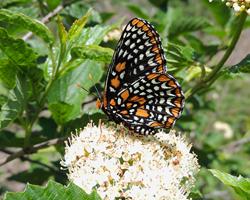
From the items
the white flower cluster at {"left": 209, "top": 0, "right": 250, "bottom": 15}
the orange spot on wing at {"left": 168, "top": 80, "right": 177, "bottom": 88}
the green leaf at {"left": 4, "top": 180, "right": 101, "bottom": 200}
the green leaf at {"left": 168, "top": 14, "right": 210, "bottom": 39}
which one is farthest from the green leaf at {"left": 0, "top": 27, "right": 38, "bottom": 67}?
the green leaf at {"left": 168, "top": 14, "right": 210, "bottom": 39}

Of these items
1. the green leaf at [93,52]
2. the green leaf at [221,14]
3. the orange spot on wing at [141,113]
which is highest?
the green leaf at [221,14]

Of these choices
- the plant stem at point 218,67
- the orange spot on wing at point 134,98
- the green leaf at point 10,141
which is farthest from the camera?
the green leaf at point 10,141

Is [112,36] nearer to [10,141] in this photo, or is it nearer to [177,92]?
[177,92]

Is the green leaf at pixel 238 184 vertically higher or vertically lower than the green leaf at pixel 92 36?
lower

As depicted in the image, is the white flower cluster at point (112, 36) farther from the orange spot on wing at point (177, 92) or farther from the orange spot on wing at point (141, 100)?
the orange spot on wing at point (177, 92)

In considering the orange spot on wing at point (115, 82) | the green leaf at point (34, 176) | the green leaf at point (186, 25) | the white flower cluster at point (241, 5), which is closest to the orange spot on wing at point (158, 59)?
the orange spot on wing at point (115, 82)

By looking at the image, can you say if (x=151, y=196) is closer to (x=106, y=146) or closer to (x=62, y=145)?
(x=106, y=146)
